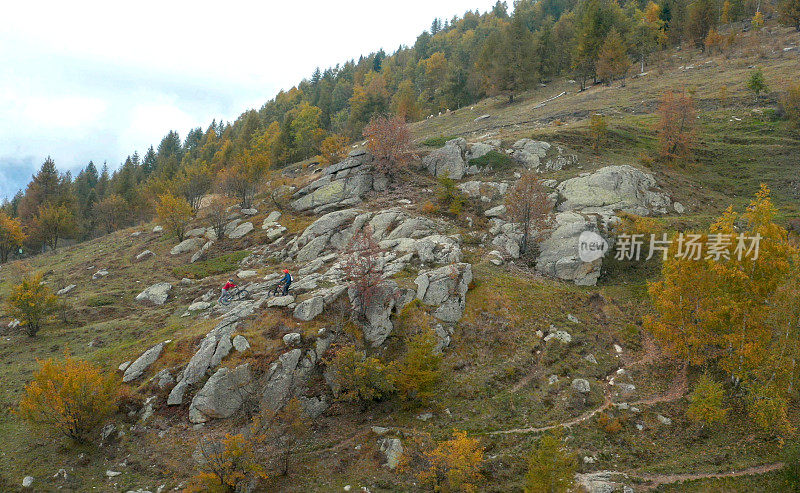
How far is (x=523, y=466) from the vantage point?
18.9 meters

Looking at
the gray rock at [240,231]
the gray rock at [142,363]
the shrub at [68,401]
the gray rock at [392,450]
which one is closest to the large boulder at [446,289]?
the gray rock at [392,450]

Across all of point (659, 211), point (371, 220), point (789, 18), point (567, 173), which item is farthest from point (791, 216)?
A: point (789, 18)

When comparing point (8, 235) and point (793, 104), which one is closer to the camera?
point (793, 104)

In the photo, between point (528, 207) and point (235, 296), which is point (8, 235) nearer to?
point (235, 296)

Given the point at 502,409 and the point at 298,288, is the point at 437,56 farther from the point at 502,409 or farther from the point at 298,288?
the point at 502,409

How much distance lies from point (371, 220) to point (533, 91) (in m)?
67.5

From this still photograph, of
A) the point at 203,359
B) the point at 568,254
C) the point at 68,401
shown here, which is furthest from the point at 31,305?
the point at 568,254

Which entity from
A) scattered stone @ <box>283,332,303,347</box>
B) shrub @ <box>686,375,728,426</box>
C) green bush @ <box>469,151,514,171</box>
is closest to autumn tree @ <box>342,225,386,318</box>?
scattered stone @ <box>283,332,303,347</box>

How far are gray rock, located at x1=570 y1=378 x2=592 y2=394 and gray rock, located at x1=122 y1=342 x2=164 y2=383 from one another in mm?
27645

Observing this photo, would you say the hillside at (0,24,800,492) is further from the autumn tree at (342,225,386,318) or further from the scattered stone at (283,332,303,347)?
the autumn tree at (342,225,386,318)

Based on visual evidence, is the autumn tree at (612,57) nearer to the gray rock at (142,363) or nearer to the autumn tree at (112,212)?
the gray rock at (142,363)

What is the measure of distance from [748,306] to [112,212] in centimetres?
10018

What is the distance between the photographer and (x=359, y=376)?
22594mm

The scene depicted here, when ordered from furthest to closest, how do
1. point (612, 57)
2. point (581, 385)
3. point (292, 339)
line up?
point (612, 57) → point (292, 339) → point (581, 385)
